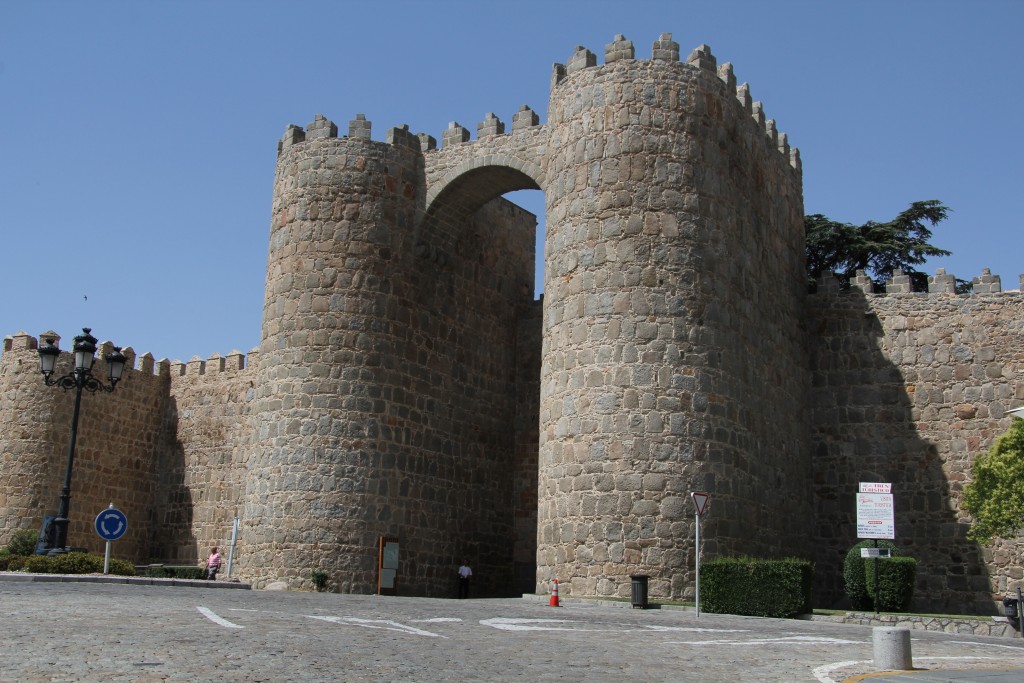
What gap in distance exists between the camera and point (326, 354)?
23500mm

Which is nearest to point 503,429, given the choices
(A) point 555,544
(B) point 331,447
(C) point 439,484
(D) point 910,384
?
(C) point 439,484

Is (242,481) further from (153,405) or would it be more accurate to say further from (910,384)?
(910,384)

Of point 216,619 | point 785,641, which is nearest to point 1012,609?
point 785,641

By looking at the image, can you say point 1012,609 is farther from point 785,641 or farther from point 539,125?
point 539,125

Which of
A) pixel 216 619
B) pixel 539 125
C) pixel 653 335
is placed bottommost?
pixel 216 619

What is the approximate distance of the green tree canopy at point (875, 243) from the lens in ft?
119

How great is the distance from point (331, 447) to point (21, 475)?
12.6 meters

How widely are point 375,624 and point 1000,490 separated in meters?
13.4

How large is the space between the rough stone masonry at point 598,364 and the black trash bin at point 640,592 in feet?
2.93

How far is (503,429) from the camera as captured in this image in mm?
27281

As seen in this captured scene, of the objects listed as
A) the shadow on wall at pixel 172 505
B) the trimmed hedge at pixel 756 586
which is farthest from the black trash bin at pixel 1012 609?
the shadow on wall at pixel 172 505

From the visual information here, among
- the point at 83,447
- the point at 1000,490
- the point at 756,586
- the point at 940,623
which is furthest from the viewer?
the point at 83,447

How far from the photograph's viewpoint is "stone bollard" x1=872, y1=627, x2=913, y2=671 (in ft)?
30.4

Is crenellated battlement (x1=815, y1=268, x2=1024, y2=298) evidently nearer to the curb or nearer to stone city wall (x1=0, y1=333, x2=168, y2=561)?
the curb
